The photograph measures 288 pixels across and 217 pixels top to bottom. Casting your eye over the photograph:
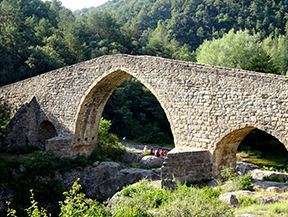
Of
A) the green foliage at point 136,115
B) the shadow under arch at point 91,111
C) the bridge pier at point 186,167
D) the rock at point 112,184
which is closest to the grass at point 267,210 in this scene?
the bridge pier at point 186,167

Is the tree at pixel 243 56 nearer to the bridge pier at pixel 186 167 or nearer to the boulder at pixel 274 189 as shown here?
the bridge pier at pixel 186 167

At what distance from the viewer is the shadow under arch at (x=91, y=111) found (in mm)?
12555

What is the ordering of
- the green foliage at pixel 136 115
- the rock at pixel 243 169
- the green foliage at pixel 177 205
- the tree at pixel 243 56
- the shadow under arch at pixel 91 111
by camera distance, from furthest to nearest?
the green foliage at pixel 136 115 → the tree at pixel 243 56 → the rock at pixel 243 169 → the shadow under arch at pixel 91 111 → the green foliage at pixel 177 205

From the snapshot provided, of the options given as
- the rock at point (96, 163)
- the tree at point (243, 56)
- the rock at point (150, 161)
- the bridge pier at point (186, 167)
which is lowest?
the rock at point (150, 161)

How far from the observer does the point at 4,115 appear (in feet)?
47.9

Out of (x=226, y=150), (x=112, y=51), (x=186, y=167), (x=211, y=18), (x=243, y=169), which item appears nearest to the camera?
(x=186, y=167)

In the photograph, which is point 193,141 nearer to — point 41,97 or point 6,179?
point 6,179

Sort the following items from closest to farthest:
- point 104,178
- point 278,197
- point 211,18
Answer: point 278,197 → point 104,178 → point 211,18

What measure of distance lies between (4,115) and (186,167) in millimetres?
10153

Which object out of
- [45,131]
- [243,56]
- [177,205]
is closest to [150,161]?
[45,131]

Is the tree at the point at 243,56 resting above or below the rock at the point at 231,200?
above

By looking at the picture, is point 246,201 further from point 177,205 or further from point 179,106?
point 179,106

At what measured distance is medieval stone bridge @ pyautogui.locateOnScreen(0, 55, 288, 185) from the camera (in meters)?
8.18

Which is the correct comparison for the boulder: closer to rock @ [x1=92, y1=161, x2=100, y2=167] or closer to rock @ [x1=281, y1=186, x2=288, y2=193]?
rock @ [x1=281, y1=186, x2=288, y2=193]
